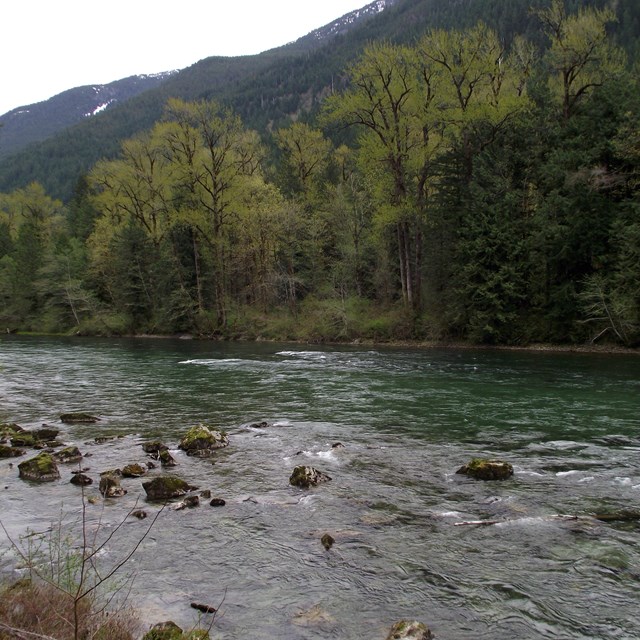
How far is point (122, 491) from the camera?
9.74 m

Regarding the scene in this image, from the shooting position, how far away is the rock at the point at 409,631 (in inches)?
211

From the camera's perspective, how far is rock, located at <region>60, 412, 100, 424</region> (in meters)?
15.8

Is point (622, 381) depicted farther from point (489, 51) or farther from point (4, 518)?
point (489, 51)

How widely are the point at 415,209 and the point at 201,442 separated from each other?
96.2 feet

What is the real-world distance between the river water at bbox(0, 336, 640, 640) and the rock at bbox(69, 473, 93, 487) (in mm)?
169

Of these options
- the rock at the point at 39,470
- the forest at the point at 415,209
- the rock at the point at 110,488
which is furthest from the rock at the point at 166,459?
the forest at the point at 415,209

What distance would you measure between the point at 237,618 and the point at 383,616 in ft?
5.28

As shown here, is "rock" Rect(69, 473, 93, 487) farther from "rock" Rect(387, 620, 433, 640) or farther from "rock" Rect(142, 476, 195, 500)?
"rock" Rect(387, 620, 433, 640)

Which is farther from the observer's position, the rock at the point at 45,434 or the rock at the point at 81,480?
the rock at the point at 45,434

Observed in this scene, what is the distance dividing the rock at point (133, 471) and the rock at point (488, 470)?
635cm

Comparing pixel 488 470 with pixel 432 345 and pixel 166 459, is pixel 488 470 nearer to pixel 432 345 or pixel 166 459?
pixel 166 459

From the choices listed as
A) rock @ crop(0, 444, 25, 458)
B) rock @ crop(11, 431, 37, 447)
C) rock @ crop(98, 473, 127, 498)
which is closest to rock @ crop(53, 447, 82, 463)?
rock @ crop(0, 444, 25, 458)

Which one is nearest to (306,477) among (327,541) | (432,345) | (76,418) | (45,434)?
(327,541)

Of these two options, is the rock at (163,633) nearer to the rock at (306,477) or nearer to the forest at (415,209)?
the rock at (306,477)
